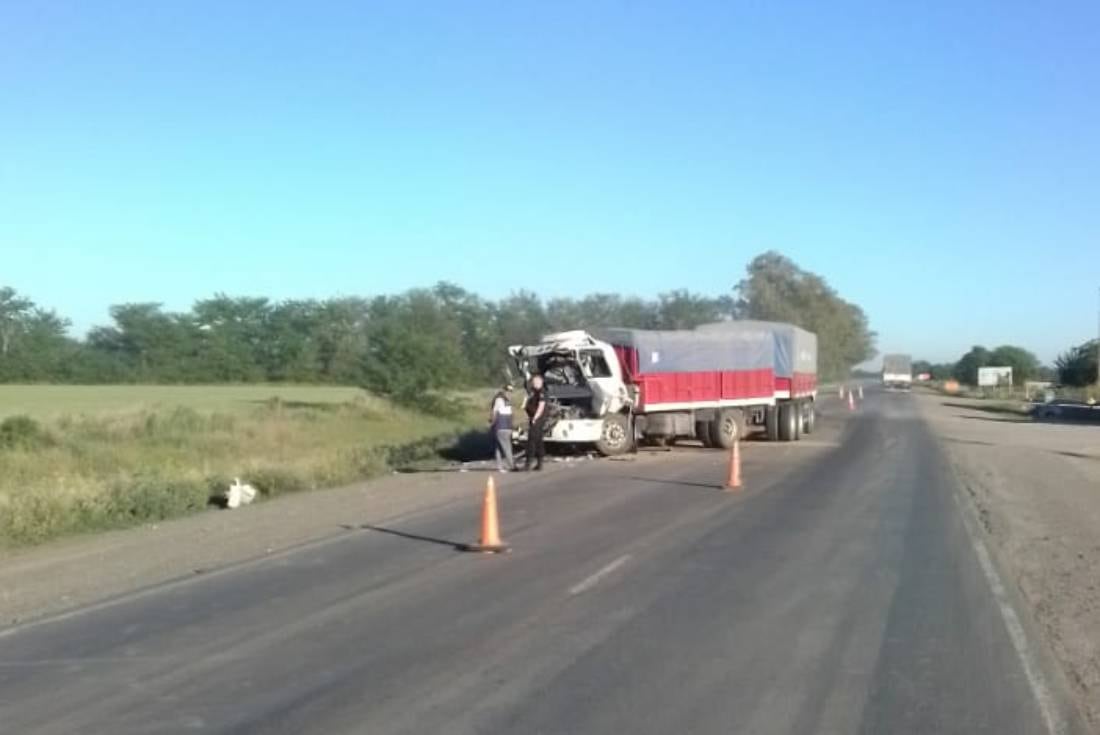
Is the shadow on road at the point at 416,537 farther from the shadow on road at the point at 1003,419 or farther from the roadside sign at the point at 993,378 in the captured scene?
the roadside sign at the point at 993,378

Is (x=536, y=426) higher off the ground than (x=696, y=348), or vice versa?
(x=696, y=348)

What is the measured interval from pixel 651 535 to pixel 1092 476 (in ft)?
51.0

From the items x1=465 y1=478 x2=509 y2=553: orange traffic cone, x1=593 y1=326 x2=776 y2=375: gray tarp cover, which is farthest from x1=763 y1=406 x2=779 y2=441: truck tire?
x1=465 y1=478 x2=509 y2=553: orange traffic cone

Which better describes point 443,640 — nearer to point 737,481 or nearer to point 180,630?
point 180,630

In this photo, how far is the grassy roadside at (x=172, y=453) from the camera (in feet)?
62.3

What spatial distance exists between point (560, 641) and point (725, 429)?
25.6 metres

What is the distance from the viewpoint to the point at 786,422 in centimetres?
3831

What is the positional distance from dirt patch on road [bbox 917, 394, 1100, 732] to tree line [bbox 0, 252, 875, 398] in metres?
54.8

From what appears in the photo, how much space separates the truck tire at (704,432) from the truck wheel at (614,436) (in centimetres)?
360

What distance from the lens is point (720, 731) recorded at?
6887mm

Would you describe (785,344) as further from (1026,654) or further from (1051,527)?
(1026,654)

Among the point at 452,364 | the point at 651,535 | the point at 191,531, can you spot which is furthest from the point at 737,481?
the point at 452,364

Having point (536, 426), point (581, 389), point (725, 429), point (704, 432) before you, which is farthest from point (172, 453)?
point (725, 429)

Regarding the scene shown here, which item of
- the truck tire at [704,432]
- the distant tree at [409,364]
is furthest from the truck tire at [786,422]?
the distant tree at [409,364]
